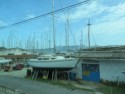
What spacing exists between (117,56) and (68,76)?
26.4 ft

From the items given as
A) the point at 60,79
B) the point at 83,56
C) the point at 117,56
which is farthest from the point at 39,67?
the point at 117,56

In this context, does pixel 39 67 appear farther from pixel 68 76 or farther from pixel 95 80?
pixel 95 80

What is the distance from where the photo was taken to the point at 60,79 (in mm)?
29531

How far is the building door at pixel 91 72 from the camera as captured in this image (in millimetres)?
26000

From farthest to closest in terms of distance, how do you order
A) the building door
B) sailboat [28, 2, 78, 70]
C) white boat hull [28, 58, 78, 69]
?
1. sailboat [28, 2, 78, 70]
2. white boat hull [28, 58, 78, 69]
3. the building door

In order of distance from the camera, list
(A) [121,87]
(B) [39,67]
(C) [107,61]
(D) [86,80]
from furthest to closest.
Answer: (B) [39,67]
(D) [86,80]
(C) [107,61]
(A) [121,87]

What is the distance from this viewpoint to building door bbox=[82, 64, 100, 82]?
26000 mm

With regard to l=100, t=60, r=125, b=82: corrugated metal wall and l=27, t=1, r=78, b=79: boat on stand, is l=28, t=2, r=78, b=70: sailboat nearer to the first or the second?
l=27, t=1, r=78, b=79: boat on stand

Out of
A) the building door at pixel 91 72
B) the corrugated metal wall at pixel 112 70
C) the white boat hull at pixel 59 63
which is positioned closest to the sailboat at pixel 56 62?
the white boat hull at pixel 59 63

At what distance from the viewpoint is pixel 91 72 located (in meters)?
26.7

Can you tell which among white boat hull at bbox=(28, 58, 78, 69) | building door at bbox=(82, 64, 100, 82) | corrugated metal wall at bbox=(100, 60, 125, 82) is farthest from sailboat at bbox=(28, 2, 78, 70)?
corrugated metal wall at bbox=(100, 60, 125, 82)

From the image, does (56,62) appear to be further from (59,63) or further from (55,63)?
(59,63)

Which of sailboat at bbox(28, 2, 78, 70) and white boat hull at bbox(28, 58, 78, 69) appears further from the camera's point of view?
sailboat at bbox(28, 2, 78, 70)

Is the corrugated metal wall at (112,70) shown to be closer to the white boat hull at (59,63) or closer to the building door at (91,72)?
the building door at (91,72)
